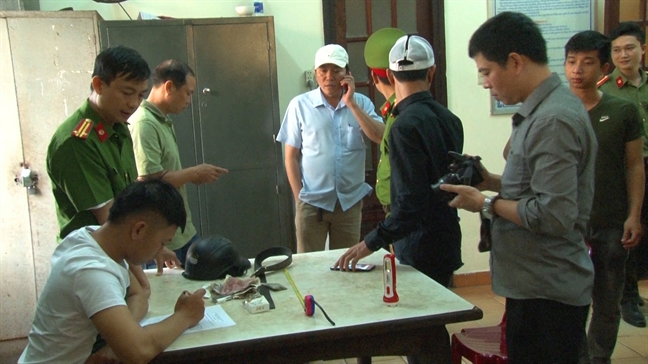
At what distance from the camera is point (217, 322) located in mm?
1614

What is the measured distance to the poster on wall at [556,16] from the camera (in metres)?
4.10

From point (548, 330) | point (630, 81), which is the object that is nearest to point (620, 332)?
point (630, 81)

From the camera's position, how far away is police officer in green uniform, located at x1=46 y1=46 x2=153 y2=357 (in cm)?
185

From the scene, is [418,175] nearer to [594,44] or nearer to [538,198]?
[538,198]

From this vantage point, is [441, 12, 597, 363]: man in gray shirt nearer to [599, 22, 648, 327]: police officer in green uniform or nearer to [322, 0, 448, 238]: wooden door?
[599, 22, 648, 327]: police officer in green uniform

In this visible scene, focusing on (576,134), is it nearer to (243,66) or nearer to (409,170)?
(409,170)

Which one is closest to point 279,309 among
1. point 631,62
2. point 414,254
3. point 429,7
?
point 414,254

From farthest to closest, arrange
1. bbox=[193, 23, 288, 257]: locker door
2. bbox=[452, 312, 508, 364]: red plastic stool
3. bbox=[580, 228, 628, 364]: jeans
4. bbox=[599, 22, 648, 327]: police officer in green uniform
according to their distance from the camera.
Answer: bbox=[193, 23, 288, 257]: locker door → bbox=[599, 22, 648, 327]: police officer in green uniform → bbox=[580, 228, 628, 364]: jeans → bbox=[452, 312, 508, 364]: red plastic stool

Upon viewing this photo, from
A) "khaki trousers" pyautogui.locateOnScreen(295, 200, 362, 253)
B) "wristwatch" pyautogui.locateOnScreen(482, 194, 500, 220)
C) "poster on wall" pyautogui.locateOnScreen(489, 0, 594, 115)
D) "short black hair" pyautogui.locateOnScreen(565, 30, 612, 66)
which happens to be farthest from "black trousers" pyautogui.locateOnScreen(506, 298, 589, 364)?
"poster on wall" pyautogui.locateOnScreen(489, 0, 594, 115)

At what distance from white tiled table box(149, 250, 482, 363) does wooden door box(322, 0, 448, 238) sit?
7.81 ft

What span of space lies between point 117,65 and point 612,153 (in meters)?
2.14

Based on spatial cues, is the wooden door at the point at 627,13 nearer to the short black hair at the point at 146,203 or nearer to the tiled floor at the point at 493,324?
the tiled floor at the point at 493,324

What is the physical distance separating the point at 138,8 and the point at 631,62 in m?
3.06

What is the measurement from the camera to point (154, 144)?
101 inches
